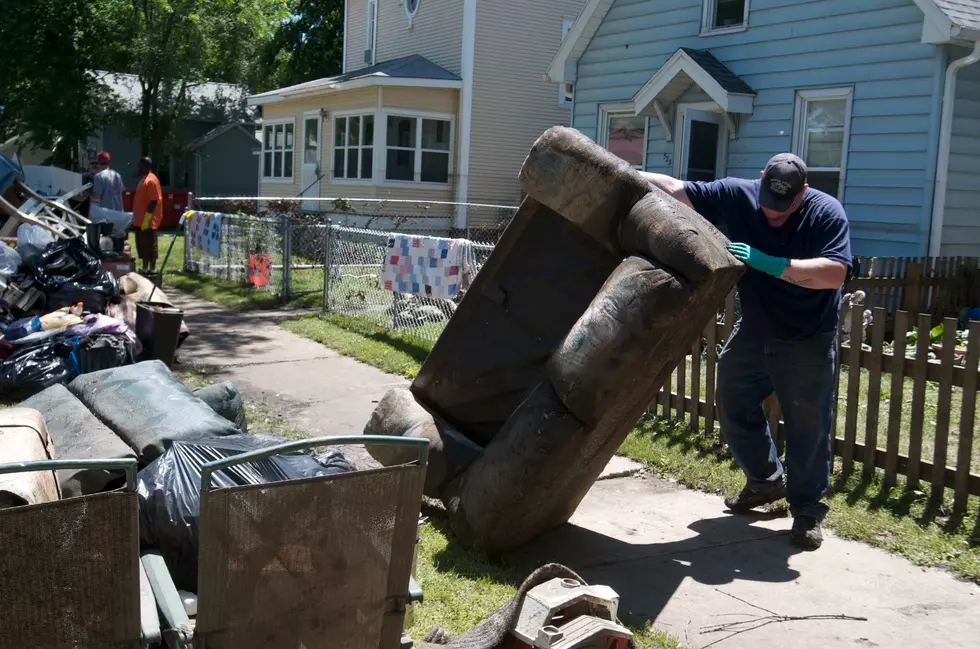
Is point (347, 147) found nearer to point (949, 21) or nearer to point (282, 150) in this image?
point (282, 150)

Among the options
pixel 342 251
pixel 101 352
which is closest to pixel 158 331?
pixel 101 352

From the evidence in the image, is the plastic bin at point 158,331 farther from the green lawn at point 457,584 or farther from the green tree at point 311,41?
the green tree at point 311,41

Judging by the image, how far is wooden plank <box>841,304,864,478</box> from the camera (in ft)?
17.9

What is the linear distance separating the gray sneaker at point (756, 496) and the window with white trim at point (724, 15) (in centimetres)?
962

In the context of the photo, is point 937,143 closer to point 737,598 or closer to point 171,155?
point 737,598

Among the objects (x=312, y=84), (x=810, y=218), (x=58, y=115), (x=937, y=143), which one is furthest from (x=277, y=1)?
(x=810, y=218)

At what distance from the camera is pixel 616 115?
1523 centimetres

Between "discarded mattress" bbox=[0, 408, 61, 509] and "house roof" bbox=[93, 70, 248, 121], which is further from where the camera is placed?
"house roof" bbox=[93, 70, 248, 121]

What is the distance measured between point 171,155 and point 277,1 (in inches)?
405

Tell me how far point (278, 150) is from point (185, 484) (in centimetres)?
2446

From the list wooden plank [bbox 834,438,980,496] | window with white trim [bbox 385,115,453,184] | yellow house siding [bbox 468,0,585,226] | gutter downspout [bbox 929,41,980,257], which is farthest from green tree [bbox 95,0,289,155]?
wooden plank [bbox 834,438,980,496]

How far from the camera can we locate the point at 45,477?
335 cm

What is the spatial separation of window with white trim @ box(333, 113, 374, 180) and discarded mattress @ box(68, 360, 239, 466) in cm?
1634

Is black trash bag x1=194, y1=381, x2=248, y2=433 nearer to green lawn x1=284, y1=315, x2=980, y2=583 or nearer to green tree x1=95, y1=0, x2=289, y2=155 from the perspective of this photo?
green lawn x1=284, y1=315, x2=980, y2=583
